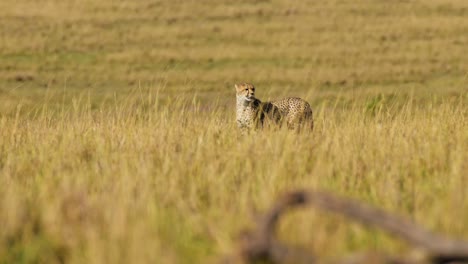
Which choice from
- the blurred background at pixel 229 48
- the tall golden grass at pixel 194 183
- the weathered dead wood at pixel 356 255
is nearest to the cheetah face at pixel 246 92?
the tall golden grass at pixel 194 183

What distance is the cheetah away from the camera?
9875 mm

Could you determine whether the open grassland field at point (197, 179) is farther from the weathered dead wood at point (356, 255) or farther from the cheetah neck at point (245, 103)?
the cheetah neck at point (245, 103)

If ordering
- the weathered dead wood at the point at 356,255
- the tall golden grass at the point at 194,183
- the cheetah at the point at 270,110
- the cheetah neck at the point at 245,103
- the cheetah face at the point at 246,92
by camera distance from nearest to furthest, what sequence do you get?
1. the weathered dead wood at the point at 356,255
2. the tall golden grass at the point at 194,183
3. the cheetah at the point at 270,110
4. the cheetah neck at the point at 245,103
5. the cheetah face at the point at 246,92

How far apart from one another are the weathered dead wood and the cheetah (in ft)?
21.7

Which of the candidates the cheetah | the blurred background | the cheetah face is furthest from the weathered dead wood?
the blurred background

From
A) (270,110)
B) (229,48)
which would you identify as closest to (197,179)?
(270,110)

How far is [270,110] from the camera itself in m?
10.4

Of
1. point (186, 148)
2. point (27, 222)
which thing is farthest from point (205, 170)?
point (27, 222)

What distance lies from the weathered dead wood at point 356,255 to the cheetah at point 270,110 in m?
6.62

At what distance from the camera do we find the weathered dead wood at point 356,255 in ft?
9.29

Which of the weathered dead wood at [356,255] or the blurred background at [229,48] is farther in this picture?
the blurred background at [229,48]

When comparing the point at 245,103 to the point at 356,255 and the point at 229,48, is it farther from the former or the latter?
the point at 229,48

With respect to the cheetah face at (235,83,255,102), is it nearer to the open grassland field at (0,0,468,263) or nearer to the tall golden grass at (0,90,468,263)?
the open grassland field at (0,0,468,263)

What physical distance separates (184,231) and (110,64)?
85.4 ft
